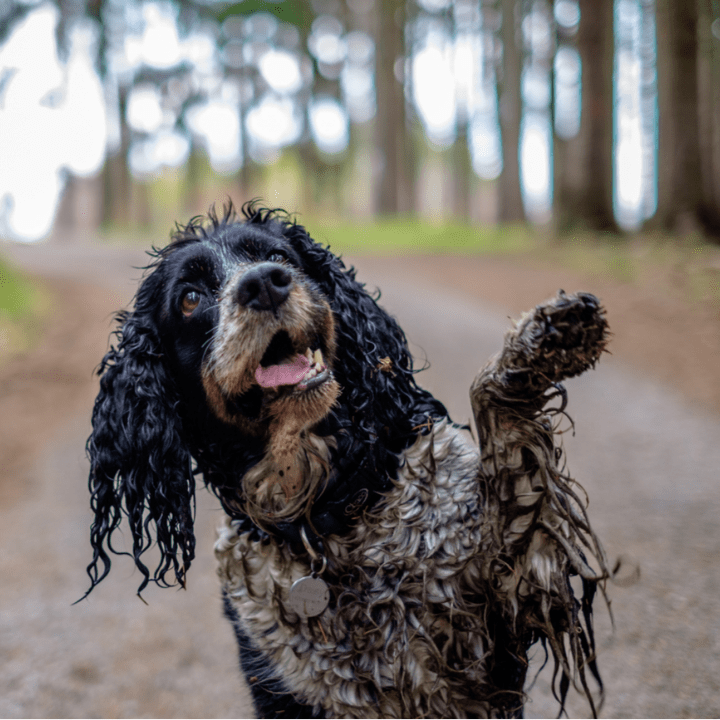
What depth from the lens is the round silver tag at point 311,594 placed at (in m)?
2.24

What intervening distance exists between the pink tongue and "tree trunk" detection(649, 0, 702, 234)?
966 centimetres

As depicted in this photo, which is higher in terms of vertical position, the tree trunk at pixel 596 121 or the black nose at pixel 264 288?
the tree trunk at pixel 596 121

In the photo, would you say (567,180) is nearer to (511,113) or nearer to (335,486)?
(511,113)

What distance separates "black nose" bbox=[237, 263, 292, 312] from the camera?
7.11 ft

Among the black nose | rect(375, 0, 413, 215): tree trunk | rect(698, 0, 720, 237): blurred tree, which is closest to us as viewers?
the black nose

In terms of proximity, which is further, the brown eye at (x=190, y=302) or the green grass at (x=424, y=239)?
the green grass at (x=424, y=239)

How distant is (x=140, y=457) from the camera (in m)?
2.41

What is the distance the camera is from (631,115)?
25.7m

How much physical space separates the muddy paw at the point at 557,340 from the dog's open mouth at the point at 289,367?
72 centimetres

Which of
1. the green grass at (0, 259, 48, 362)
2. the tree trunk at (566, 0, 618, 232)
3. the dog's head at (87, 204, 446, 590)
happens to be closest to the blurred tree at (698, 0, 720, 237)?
the tree trunk at (566, 0, 618, 232)

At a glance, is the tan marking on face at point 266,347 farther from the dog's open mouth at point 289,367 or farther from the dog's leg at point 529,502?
the dog's leg at point 529,502

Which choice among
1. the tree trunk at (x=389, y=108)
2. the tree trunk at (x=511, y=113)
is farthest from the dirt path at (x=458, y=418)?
the tree trunk at (x=389, y=108)

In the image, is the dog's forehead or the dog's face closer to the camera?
the dog's face

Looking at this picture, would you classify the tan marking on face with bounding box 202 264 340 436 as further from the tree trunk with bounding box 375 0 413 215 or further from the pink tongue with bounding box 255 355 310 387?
the tree trunk with bounding box 375 0 413 215
